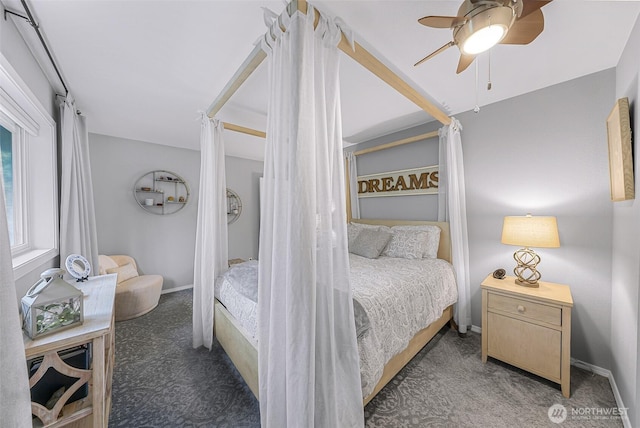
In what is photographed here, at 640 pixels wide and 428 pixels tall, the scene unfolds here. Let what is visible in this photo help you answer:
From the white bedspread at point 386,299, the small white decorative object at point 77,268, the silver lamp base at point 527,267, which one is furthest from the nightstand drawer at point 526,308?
the small white decorative object at point 77,268

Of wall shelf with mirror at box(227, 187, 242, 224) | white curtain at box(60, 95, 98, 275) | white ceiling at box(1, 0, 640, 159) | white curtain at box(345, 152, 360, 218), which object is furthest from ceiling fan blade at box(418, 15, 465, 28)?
wall shelf with mirror at box(227, 187, 242, 224)

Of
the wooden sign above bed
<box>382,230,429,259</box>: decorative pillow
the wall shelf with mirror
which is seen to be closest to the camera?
<box>382,230,429,259</box>: decorative pillow

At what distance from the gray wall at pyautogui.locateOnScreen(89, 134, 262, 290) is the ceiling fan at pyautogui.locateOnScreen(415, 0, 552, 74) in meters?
4.11

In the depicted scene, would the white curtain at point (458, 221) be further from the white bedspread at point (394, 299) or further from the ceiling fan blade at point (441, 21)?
the ceiling fan blade at point (441, 21)

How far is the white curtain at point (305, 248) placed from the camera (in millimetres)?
Answer: 1005

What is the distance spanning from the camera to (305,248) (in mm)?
1025

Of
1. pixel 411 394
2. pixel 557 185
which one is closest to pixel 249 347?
pixel 411 394

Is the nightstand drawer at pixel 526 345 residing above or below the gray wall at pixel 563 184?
below

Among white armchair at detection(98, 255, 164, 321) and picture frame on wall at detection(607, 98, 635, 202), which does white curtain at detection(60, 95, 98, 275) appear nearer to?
white armchair at detection(98, 255, 164, 321)

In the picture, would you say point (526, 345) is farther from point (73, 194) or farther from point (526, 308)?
point (73, 194)

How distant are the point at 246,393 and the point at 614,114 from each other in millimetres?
3268

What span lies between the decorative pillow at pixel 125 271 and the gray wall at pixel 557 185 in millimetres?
4516

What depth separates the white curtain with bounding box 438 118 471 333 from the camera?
2465mm

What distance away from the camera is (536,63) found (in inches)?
70.4
